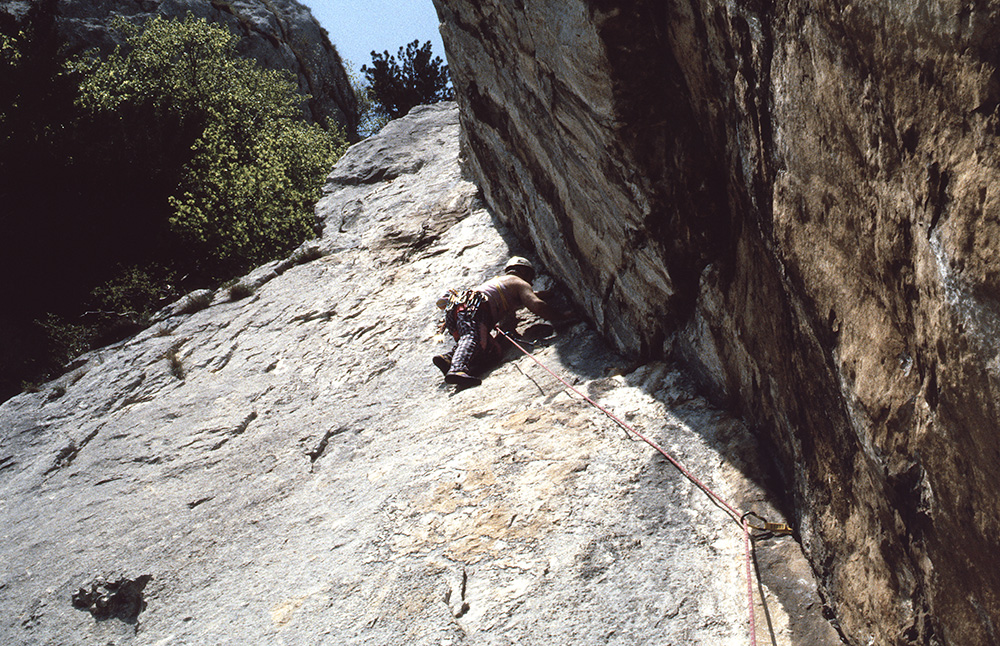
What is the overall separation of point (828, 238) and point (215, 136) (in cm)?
1771

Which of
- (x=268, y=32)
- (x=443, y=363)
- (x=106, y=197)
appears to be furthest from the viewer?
(x=268, y=32)

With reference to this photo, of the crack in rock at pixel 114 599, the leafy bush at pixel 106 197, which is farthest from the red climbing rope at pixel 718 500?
the leafy bush at pixel 106 197

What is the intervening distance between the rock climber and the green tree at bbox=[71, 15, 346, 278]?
10072 millimetres

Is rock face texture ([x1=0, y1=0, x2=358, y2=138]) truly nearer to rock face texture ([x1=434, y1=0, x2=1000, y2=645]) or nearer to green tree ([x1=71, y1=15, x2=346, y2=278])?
green tree ([x1=71, y1=15, x2=346, y2=278])

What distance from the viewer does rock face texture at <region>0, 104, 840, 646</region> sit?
11.4ft

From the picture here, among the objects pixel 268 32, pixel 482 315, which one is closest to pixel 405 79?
pixel 268 32

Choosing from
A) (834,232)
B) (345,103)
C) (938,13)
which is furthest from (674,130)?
(345,103)

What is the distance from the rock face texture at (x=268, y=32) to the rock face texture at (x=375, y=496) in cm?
1762

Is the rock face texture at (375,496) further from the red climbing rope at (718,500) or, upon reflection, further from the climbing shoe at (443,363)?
the climbing shoe at (443,363)

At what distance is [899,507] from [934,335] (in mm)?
799

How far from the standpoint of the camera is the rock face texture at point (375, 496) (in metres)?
3.48

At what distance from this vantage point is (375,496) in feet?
15.5

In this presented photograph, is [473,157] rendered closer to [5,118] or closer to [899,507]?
[899,507]

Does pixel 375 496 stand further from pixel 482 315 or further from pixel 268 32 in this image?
pixel 268 32
